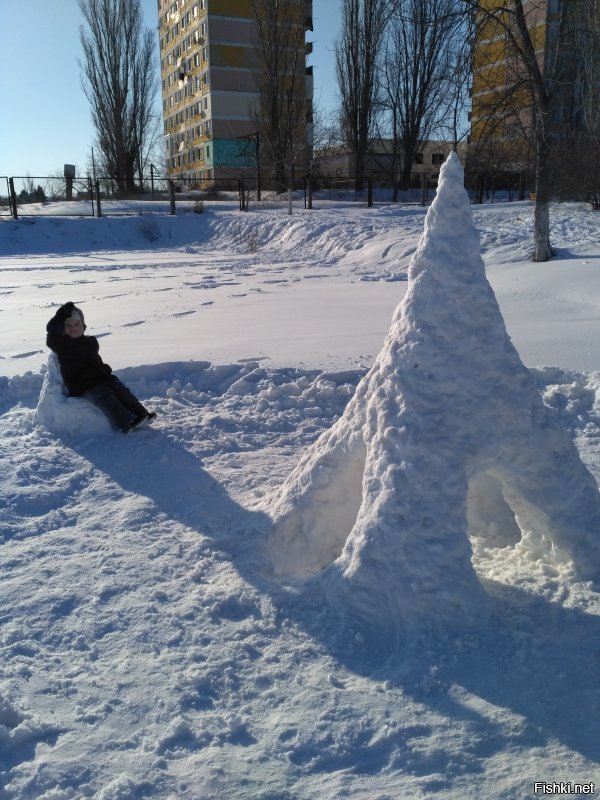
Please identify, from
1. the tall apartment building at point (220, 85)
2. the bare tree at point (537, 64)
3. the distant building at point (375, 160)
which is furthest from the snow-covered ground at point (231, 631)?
the tall apartment building at point (220, 85)

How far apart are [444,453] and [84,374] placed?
123 inches

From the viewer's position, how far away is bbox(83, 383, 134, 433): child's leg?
4.62 meters

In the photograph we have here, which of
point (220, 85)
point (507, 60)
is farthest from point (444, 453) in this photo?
point (220, 85)

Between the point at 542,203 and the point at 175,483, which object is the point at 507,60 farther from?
the point at 175,483

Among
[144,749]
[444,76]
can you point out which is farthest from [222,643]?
[444,76]

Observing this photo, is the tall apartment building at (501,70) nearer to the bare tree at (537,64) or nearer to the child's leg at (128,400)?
the bare tree at (537,64)

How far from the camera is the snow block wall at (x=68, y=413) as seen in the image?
4.66 m

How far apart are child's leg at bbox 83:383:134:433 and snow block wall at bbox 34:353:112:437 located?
54 mm

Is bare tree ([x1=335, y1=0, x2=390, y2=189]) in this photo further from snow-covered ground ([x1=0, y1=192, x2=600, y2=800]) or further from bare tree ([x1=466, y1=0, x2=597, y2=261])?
snow-covered ground ([x1=0, y1=192, x2=600, y2=800])

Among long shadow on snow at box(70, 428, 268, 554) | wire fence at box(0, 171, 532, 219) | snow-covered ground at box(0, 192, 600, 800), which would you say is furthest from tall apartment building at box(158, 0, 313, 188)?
long shadow on snow at box(70, 428, 268, 554)

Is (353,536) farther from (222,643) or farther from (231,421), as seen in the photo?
(231,421)

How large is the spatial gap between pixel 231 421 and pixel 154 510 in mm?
1363

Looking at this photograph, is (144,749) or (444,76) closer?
(144,749)

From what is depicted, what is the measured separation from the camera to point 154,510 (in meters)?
3.65
